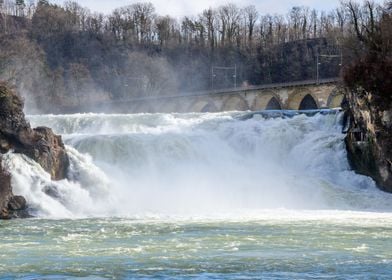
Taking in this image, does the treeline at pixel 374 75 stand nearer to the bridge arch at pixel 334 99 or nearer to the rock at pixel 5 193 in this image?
the rock at pixel 5 193

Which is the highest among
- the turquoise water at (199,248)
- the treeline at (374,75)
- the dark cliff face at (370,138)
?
the treeline at (374,75)

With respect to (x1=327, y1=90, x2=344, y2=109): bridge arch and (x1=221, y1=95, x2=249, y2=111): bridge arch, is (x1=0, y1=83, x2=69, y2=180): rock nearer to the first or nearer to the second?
(x1=327, y1=90, x2=344, y2=109): bridge arch

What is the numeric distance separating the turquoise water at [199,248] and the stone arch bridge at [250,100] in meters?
41.7

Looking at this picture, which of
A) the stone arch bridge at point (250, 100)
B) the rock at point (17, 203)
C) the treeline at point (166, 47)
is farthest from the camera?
the treeline at point (166, 47)

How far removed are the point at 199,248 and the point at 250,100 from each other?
2189 inches

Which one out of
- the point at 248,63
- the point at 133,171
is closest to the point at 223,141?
the point at 133,171

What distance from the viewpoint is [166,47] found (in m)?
121

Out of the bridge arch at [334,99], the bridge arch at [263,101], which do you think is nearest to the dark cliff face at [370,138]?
the bridge arch at [334,99]

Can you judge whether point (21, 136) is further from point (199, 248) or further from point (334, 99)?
point (334, 99)

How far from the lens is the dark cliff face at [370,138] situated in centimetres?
3578

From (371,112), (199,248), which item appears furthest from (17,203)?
(371,112)

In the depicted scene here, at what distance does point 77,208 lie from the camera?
2989 centimetres

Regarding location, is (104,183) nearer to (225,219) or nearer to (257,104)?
(225,219)

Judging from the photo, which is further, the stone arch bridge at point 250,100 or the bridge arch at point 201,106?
the bridge arch at point 201,106
